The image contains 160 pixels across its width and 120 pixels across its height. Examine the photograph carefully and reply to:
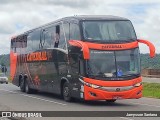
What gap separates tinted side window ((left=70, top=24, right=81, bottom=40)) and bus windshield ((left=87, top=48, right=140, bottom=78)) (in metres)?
1.11

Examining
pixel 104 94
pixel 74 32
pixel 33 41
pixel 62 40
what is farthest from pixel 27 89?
pixel 104 94

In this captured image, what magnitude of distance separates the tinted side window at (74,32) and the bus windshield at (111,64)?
1105 millimetres

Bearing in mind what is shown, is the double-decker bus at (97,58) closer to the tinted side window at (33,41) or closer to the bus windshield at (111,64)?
the bus windshield at (111,64)

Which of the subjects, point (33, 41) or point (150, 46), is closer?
point (150, 46)

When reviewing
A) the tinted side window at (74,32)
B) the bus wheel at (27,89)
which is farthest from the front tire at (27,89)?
the tinted side window at (74,32)

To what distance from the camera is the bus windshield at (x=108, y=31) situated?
20.0 meters

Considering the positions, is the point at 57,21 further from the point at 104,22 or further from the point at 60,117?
the point at 60,117

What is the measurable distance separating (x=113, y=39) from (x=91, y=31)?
0.98 metres

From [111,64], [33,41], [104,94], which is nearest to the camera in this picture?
[104,94]

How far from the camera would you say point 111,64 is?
19672 mm

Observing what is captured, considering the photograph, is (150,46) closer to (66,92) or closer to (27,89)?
(66,92)

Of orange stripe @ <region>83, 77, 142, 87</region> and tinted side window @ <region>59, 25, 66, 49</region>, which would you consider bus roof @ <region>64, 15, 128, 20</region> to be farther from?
orange stripe @ <region>83, 77, 142, 87</region>

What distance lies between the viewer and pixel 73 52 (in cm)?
2070

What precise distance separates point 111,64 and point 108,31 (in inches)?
59.7
